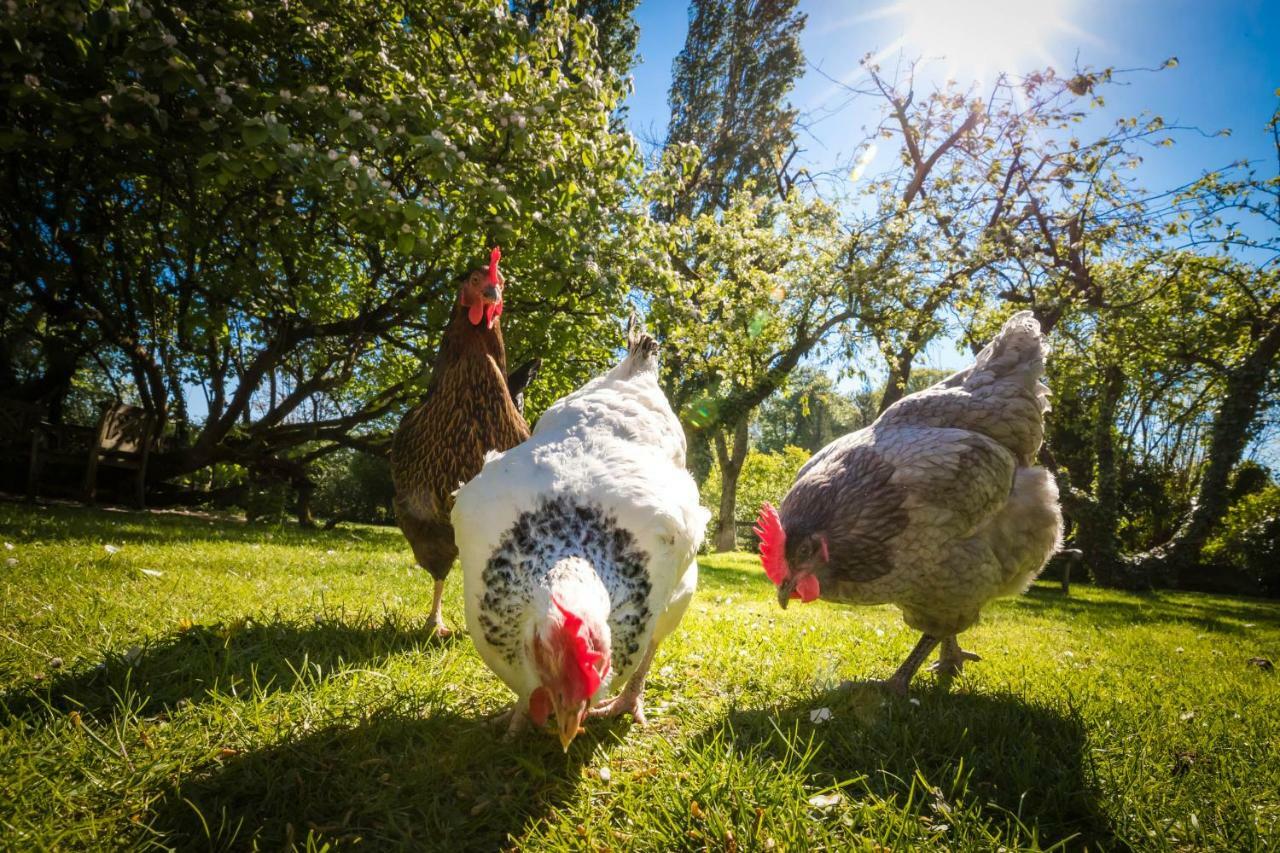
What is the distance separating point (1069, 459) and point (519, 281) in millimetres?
15835

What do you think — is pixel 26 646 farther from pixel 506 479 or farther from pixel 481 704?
pixel 506 479

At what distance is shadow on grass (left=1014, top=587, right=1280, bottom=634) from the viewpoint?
5.96 meters

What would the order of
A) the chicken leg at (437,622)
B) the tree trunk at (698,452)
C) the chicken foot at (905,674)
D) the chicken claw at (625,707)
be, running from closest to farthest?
the chicken claw at (625,707), the chicken foot at (905,674), the chicken leg at (437,622), the tree trunk at (698,452)

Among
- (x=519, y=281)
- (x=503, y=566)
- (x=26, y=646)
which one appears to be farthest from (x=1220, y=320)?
(x=26, y=646)

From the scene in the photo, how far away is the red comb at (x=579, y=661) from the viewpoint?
4.78ft

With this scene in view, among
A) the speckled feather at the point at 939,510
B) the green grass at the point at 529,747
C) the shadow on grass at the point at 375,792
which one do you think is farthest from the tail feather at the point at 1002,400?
the shadow on grass at the point at 375,792

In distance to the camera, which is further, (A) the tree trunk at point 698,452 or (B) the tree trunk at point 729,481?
(B) the tree trunk at point 729,481

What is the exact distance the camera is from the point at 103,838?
1281mm

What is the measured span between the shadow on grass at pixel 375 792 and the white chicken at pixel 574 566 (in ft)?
0.66

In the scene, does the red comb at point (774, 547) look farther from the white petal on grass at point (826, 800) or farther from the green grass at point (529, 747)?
the white petal on grass at point (826, 800)

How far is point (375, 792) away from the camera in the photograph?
5.13 ft

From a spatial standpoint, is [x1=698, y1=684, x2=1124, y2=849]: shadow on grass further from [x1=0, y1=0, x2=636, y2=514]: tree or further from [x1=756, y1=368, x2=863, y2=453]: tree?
[x1=756, y1=368, x2=863, y2=453]: tree

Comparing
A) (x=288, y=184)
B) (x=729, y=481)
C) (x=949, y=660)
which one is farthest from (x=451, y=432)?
(x=729, y=481)

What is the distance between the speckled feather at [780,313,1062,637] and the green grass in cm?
49
